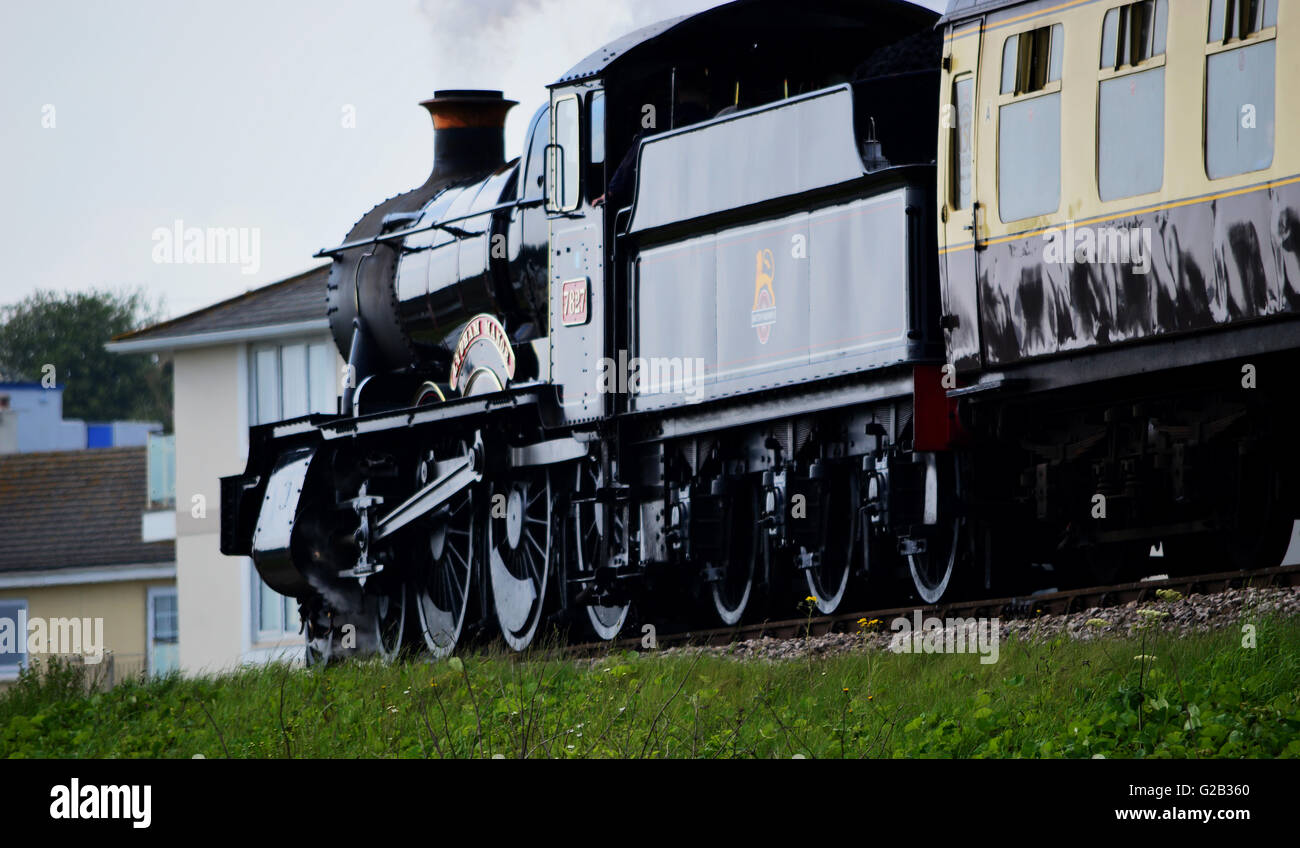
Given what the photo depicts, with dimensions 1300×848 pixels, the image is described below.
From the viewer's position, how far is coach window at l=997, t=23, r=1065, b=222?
11102 millimetres

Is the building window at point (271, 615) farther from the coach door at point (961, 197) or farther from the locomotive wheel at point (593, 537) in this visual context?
the coach door at point (961, 197)

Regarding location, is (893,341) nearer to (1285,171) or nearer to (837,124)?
(837,124)

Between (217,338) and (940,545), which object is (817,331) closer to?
(940,545)

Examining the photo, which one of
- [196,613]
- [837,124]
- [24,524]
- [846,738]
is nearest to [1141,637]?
[846,738]

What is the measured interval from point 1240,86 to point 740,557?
5593mm

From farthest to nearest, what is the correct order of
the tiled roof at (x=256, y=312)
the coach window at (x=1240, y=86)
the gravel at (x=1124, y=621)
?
the tiled roof at (x=256, y=312)
the gravel at (x=1124, y=621)
the coach window at (x=1240, y=86)

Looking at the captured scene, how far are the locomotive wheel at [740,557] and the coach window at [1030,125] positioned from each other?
3516 mm

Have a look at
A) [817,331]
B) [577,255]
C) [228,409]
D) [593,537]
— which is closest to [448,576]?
[593,537]

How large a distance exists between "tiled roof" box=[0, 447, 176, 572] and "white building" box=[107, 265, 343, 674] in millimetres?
1695

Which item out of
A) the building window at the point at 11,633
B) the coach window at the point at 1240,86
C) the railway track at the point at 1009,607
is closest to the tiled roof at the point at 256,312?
the building window at the point at 11,633

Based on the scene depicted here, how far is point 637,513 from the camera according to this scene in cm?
1476

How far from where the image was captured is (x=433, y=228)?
16.9m

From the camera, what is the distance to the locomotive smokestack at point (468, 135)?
718 inches

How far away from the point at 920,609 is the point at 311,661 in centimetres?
719
